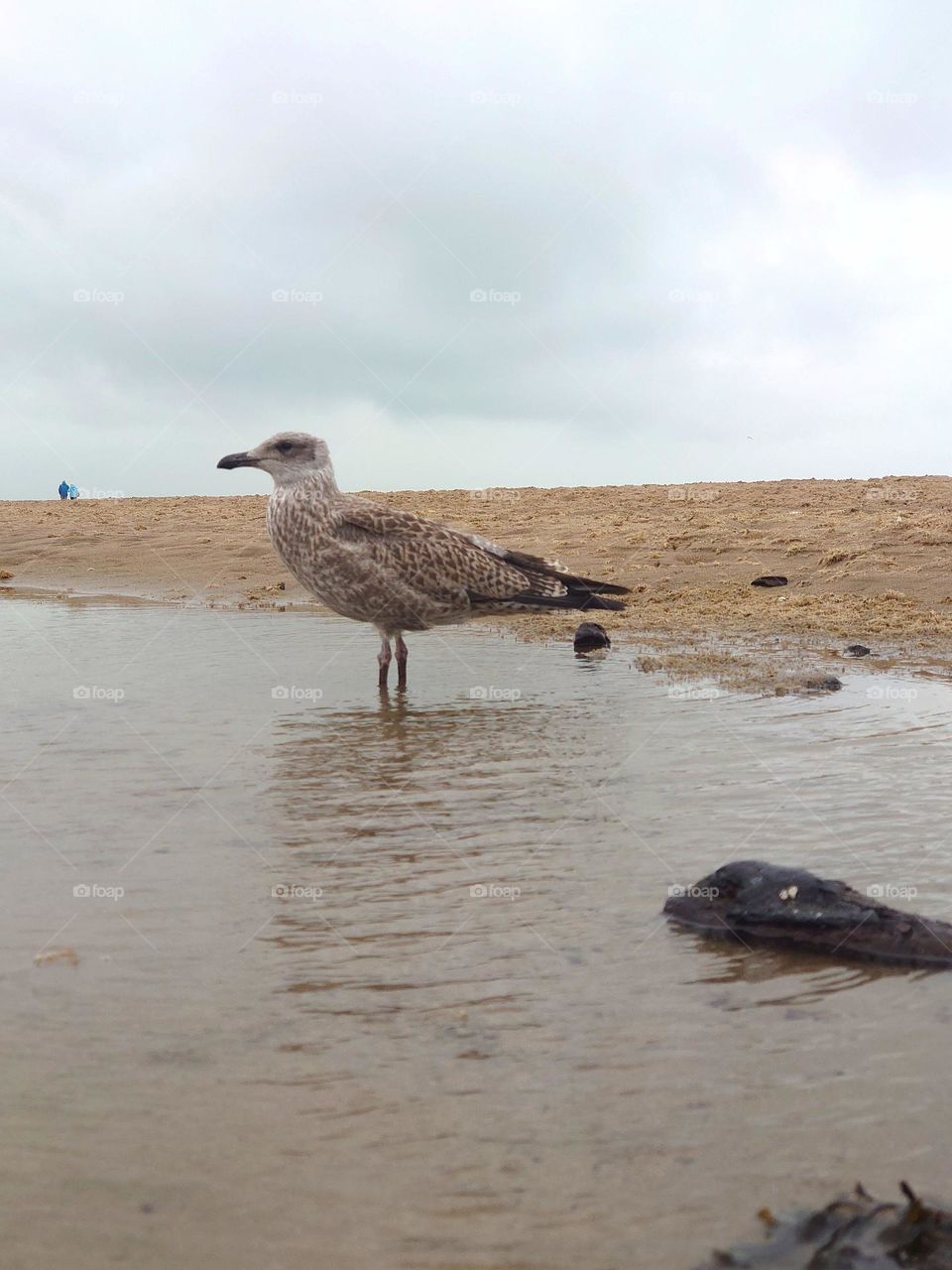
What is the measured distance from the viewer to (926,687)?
8.55 metres

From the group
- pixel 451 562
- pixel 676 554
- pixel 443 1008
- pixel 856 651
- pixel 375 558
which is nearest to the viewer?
pixel 443 1008

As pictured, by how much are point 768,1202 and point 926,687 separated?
22.2 feet

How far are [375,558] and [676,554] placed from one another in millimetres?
7833

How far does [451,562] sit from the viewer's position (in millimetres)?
9633

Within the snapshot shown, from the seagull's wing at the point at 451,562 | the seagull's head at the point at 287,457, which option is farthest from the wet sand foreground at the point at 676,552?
the seagull's head at the point at 287,457

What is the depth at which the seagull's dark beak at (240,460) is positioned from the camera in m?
9.55

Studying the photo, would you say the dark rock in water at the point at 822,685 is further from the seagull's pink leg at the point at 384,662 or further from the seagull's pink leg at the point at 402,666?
the seagull's pink leg at the point at 384,662

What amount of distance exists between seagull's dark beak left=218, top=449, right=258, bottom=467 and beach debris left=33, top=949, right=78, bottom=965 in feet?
20.7

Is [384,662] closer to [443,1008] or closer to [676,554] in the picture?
[443,1008]

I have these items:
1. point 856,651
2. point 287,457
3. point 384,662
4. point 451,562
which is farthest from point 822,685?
point 287,457

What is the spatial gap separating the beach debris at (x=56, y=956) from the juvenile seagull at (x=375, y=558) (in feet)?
18.4

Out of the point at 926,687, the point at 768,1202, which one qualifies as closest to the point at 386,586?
the point at 926,687

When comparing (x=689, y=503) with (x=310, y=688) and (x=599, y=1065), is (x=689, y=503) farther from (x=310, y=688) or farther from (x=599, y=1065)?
(x=599, y=1065)

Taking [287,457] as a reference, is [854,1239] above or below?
below
